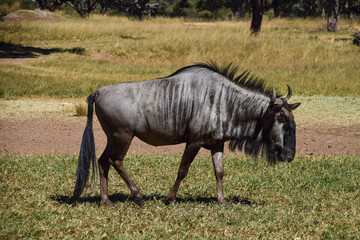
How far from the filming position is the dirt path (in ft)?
30.1

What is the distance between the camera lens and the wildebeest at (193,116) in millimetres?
5488

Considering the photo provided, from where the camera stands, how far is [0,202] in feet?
19.1

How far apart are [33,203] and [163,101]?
195cm

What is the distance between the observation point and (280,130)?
18.1 feet

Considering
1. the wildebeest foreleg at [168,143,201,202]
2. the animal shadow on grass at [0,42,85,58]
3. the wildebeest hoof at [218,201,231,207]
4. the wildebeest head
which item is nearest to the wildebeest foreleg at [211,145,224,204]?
the wildebeest hoof at [218,201,231,207]

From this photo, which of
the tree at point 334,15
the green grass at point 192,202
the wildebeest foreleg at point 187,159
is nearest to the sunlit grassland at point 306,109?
the green grass at point 192,202

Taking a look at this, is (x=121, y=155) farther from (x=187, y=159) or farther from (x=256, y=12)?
(x=256, y=12)

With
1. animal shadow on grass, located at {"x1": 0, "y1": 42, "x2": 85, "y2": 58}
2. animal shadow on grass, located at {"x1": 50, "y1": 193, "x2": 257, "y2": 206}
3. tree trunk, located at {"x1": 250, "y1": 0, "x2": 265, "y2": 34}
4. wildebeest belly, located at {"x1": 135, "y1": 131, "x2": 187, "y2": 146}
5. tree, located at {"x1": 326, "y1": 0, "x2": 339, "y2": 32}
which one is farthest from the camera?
tree, located at {"x1": 326, "y1": 0, "x2": 339, "y2": 32}

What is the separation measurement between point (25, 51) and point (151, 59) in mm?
6049

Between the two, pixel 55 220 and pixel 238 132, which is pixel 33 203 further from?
pixel 238 132

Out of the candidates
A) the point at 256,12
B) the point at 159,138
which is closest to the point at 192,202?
Result: the point at 159,138

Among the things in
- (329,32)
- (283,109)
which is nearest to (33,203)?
(283,109)

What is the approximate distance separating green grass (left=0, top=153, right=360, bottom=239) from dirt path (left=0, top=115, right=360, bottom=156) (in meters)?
0.82

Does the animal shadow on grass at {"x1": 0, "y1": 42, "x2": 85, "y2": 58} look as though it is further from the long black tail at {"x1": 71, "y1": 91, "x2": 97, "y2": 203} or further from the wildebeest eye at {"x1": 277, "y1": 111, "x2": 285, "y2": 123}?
the wildebeest eye at {"x1": 277, "y1": 111, "x2": 285, "y2": 123}
